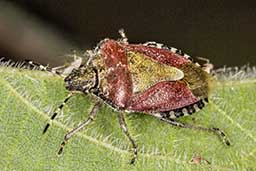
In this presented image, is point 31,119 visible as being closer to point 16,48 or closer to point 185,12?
point 16,48

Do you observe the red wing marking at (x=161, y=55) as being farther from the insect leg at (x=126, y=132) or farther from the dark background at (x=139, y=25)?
the dark background at (x=139, y=25)

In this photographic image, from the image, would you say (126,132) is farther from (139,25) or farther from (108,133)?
(139,25)

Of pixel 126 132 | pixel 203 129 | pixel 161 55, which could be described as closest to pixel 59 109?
pixel 126 132

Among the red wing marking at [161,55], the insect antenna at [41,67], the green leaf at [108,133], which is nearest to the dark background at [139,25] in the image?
the red wing marking at [161,55]

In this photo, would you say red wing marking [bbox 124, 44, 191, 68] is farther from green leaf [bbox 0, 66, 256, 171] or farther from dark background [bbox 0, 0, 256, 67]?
dark background [bbox 0, 0, 256, 67]

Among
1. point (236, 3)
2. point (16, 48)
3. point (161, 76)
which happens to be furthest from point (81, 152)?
point (236, 3)

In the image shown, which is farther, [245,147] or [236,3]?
[236,3]

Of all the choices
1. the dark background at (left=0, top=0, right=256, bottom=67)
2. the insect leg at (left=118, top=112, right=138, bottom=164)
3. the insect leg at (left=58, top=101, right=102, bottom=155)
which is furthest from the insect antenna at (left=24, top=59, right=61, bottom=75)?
the dark background at (left=0, top=0, right=256, bottom=67)
